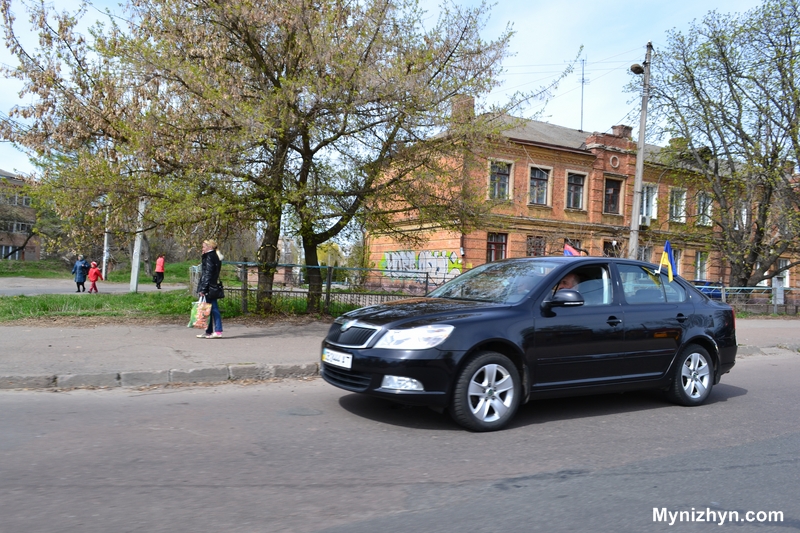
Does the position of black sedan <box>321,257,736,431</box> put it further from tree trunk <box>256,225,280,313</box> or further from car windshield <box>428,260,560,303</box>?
tree trunk <box>256,225,280,313</box>

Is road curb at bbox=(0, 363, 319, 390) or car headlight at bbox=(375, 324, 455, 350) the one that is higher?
car headlight at bbox=(375, 324, 455, 350)

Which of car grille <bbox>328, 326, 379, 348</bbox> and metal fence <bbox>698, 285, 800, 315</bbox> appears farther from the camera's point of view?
metal fence <bbox>698, 285, 800, 315</bbox>

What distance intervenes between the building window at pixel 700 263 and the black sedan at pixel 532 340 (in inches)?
1300

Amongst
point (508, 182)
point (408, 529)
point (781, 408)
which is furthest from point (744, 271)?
point (408, 529)

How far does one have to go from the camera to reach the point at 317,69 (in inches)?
432

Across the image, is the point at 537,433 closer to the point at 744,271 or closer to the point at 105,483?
the point at 105,483

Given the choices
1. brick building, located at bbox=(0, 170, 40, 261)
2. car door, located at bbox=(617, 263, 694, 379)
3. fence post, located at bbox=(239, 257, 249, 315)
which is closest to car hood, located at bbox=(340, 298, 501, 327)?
car door, located at bbox=(617, 263, 694, 379)

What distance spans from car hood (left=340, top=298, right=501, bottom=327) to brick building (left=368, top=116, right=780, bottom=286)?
73.5 feet

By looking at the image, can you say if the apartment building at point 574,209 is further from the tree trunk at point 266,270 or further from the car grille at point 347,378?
the car grille at point 347,378

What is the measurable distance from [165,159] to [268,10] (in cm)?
325

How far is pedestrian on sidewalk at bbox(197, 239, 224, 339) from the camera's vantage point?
9.96 m

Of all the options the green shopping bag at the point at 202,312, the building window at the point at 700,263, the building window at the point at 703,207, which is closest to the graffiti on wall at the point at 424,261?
the building window at the point at 703,207

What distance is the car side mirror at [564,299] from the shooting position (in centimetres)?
562

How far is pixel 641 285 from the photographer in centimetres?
665
